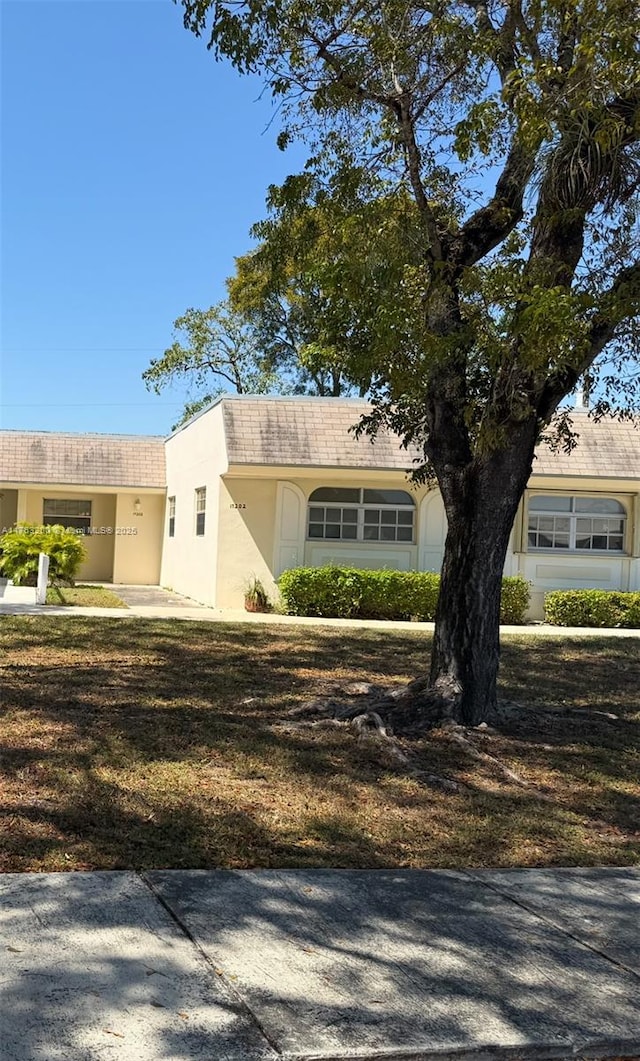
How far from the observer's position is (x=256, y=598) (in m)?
18.6

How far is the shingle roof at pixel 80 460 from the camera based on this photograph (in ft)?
79.4

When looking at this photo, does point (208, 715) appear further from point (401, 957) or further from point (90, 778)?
point (401, 957)

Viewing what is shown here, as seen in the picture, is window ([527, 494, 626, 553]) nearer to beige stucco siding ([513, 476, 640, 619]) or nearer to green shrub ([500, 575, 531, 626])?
beige stucco siding ([513, 476, 640, 619])

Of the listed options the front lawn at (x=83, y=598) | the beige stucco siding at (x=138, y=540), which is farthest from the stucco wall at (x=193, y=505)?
the front lawn at (x=83, y=598)

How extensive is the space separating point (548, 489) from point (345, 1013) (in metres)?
16.6

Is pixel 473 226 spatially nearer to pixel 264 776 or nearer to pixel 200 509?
pixel 264 776

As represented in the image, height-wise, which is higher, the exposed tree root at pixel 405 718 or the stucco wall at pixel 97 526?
the stucco wall at pixel 97 526

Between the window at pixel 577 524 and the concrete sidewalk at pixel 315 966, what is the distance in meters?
14.6

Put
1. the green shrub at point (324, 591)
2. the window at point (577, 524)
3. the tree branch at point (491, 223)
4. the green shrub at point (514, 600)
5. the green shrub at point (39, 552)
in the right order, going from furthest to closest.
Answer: the green shrub at point (39, 552) < the window at point (577, 524) < the green shrub at point (514, 600) < the green shrub at point (324, 591) < the tree branch at point (491, 223)

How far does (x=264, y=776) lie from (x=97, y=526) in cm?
1972

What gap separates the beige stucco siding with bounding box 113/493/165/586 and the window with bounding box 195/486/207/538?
4408 millimetres

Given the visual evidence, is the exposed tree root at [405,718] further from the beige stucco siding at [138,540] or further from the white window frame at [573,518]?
the beige stucco siding at [138,540]

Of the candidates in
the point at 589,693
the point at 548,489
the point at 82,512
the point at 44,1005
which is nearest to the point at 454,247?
the point at 589,693

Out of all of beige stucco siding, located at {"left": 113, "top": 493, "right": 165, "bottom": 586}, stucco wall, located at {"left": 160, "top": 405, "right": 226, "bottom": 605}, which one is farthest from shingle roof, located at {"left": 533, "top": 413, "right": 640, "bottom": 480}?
beige stucco siding, located at {"left": 113, "top": 493, "right": 165, "bottom": 586}
